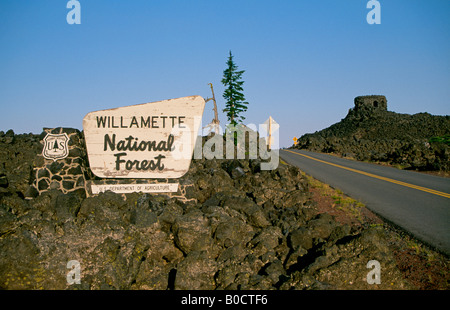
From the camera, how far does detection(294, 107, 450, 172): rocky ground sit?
2166 cm

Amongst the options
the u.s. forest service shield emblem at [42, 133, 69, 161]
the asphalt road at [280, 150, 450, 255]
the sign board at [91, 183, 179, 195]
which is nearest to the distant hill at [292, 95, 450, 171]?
the asphalt road at [280, 150, 450, 255]

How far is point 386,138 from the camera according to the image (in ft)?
235

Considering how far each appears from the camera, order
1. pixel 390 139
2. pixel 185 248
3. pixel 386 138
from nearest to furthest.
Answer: pixel 185 248 < pixel 390 139 < pixel 386 138

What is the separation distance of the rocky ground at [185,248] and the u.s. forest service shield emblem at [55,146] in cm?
142

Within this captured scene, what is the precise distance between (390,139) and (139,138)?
59.9m

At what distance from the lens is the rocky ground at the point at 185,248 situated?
14.9ft

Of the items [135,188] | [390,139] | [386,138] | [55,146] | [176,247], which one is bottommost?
[176,247]

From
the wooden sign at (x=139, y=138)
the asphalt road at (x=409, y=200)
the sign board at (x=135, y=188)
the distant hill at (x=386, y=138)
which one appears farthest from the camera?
the distant hill at (x=386, y=138)

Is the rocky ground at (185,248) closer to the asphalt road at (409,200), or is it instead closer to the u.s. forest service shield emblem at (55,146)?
the asphalt road at (409,200)

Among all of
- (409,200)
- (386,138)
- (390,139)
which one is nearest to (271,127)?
(409,200)

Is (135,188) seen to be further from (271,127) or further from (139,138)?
(271,127)

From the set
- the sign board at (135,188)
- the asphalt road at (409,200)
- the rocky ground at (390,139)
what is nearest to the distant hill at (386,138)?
the rocky ground at (390,139)

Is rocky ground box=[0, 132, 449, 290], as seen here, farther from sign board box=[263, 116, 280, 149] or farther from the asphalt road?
sign board box=[263, 116, 280, 149]
